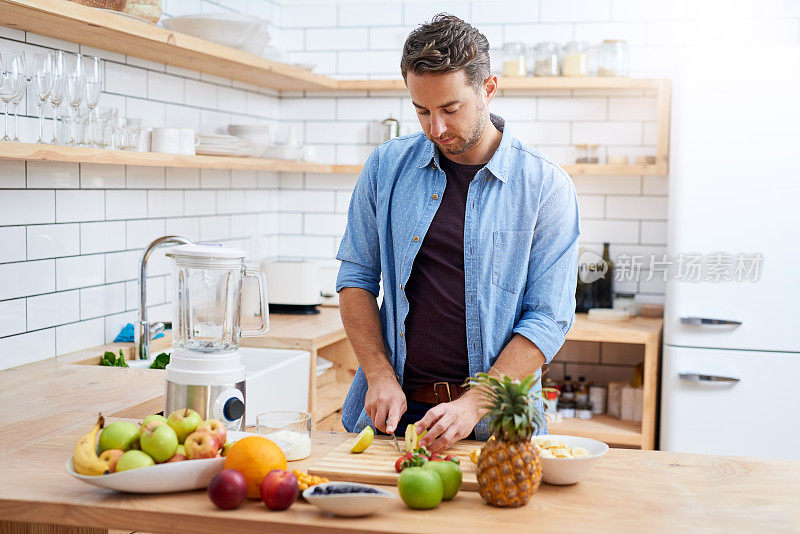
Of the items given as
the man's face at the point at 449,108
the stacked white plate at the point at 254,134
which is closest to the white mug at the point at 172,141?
the stacked white plate at the point at 254,134

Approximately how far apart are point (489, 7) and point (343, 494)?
328cm

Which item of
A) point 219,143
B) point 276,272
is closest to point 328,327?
point 276,272

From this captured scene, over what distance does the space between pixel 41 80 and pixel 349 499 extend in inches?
67.1

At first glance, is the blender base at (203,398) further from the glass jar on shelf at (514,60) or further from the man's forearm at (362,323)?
the glass jar on shelf at (514,60)

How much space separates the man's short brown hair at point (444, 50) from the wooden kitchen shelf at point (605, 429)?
7.07 ft

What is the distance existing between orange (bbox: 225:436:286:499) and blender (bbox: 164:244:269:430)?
0.32 meters

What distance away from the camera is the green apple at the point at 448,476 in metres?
1.44

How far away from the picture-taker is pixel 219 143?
340 centimetres

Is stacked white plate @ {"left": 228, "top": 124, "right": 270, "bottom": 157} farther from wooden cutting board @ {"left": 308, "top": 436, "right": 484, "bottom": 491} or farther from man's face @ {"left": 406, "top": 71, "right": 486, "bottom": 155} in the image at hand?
wooden cutting board @ {"left": 308, "top": 436, "right": 484, "bottom": 491}

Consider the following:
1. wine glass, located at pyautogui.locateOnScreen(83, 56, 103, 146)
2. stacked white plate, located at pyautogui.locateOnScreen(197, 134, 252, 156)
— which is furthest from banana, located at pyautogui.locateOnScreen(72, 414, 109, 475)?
stacked white plate, located at pyautogui.locateOnScreen(197, 134, 252, 156)

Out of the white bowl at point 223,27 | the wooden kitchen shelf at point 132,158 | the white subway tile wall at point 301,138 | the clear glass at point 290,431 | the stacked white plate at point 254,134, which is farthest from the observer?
the stacked white plate at point 254,134

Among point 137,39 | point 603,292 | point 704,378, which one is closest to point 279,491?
point 137,39

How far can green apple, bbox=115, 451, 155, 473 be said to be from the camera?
1414 millimetres

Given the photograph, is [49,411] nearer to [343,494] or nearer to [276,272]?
[343,494]
